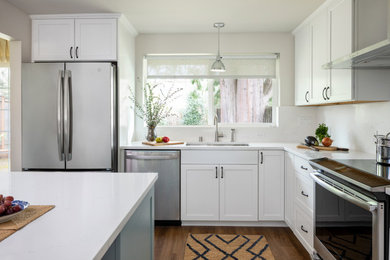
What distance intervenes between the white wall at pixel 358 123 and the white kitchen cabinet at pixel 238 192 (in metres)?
1.00

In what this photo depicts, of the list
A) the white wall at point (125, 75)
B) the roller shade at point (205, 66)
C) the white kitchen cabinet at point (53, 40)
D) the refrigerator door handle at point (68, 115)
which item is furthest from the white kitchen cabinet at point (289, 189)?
the white kitchen cabinet at point (53, 40)

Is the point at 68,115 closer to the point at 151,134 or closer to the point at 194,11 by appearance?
the point at 151,134

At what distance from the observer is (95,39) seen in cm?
311

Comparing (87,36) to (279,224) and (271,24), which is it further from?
(279,224)

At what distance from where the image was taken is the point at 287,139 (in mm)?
3791

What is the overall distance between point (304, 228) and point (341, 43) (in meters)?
1.67

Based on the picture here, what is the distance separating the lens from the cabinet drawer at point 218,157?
3197 mm

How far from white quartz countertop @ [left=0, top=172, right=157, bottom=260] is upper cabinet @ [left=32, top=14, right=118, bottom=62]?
1.69 meters

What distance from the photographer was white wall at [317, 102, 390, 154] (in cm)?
244

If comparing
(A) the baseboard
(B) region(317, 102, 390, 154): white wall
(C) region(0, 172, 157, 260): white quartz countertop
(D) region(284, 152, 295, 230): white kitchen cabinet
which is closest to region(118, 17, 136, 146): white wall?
(A) the baseboard

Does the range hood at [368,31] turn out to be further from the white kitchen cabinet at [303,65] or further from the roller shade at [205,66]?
the roller shade at [205,66]

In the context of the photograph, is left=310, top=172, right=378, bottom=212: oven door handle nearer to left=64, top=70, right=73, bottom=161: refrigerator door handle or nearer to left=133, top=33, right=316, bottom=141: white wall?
left=133, top=33, right=316, bottom=141: white wall

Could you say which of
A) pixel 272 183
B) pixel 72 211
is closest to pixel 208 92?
pixel 272 183

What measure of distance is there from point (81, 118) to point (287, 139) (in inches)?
101
